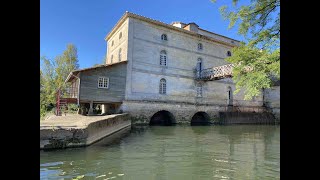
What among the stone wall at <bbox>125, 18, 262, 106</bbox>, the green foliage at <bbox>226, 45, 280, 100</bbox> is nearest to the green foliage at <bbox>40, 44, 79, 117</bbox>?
the stone wall at <bbox>125, 18, 262, 106</bbox>

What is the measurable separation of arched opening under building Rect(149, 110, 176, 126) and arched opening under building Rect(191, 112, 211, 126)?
309 cm

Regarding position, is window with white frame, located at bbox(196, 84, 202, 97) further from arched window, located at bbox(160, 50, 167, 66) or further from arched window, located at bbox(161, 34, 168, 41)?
arched window, located at bbox(161, 34, 168, 41)

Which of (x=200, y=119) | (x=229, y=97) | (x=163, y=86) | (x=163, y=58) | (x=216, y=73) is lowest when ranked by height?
(x=200, y=119)

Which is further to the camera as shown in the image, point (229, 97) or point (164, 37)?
point (229, 97)

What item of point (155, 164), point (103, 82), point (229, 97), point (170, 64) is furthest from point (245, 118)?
point (155, 164)

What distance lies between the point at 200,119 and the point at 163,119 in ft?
14.8

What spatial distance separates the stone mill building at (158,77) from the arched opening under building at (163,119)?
0.10 m

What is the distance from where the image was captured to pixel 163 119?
81.8 ft

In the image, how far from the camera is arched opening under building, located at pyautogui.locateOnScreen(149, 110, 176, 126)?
2319cm

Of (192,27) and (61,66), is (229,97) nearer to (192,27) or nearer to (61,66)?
(192,27)

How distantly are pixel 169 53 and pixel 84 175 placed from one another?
60.9ft
